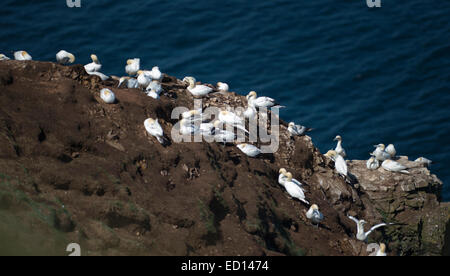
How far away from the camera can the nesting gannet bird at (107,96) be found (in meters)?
14.3

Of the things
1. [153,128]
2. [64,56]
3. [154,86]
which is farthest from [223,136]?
[64,56]

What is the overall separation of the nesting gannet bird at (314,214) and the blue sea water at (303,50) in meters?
16.9

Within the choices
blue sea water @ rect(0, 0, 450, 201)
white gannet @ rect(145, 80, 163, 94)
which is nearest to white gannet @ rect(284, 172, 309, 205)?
white gannet @ rect(145, 80, 163, 94)

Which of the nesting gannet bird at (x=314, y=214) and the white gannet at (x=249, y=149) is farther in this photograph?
the white gannet at (x=249, y=149)

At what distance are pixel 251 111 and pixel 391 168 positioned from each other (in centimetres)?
742

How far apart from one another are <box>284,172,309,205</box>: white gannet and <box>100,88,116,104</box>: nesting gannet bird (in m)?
5.97

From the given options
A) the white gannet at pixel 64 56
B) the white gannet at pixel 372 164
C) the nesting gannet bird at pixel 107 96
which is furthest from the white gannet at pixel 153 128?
the white gannet at pixel 372 164

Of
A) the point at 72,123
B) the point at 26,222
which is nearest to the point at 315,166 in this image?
the point at 72,123

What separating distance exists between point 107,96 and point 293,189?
6.40 meters

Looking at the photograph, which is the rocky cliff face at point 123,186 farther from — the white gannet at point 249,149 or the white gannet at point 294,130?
the white gannet at point 294,130

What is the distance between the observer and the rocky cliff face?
38.1ft

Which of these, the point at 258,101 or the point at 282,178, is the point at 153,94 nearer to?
the point at 258,101

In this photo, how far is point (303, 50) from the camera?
39.0 m

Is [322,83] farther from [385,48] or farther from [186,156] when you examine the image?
[186,156]
